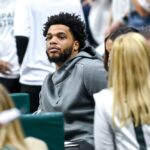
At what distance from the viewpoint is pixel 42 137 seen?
4961 millimetres

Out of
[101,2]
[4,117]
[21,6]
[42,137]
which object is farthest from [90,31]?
[4,117]

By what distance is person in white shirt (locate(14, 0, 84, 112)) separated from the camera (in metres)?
6.89

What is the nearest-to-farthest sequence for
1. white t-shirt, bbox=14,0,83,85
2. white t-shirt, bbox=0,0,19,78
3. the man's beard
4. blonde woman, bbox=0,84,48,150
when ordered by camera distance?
blonde woman, bbox=0,84,48,150, the man's beard, white t-shirt, bbox=14,0,83,85, white t-shirt, bbox=0,0,19,78

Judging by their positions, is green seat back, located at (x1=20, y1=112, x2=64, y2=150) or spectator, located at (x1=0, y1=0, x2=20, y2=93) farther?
spectator, located at (x1=0, y1=0, x2=20, y2=93)

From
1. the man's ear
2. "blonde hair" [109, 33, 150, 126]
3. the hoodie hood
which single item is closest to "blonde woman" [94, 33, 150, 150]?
"blonde hair" [109, 33, 150, 126]

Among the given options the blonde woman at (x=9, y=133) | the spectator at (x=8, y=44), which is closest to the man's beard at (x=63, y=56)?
the spectator at (x=8, y=44)

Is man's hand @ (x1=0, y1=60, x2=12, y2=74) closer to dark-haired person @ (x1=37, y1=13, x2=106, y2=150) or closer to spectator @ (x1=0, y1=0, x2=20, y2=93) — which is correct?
spectator @ (x1=0, y1=0, x2=20, y2=93)

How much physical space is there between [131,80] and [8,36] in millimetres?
3484

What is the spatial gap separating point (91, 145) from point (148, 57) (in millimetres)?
1097

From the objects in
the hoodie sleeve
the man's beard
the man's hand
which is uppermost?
the man's beard

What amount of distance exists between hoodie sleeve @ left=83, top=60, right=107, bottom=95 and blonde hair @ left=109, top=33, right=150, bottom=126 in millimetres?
1000

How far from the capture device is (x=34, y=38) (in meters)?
7.03

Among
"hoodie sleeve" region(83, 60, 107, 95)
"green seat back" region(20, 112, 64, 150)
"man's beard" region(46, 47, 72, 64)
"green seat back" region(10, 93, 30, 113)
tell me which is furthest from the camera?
"man's beard" region(46, 47, 72, 64)

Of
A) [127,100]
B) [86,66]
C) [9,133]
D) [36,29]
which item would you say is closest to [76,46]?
[86,66]
